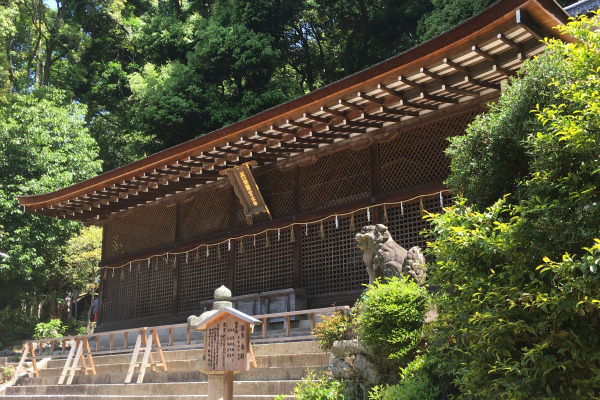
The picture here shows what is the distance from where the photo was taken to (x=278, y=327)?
12.9 meters

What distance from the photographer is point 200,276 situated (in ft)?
49.1

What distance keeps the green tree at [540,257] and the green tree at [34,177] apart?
19.1 m

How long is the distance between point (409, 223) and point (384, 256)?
10.9ft

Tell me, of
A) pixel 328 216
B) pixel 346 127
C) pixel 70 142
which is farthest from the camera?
pixel 70 142

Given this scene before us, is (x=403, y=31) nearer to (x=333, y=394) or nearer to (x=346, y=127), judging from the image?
(x=346, y=127)

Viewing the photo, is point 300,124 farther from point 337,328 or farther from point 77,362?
point 77,362

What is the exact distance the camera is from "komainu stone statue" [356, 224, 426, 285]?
7.97m

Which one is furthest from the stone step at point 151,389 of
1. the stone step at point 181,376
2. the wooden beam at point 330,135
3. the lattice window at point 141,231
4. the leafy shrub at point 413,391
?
the wooden beam at point 330,135

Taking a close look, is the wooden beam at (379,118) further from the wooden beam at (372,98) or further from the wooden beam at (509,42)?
the wooden beam at (509,42)

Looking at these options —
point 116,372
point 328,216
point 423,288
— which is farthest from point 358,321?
point 116,372

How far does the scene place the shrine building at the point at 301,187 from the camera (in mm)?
9219

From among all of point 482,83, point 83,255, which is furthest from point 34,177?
point 482,83

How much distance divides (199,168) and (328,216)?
342 centimetres

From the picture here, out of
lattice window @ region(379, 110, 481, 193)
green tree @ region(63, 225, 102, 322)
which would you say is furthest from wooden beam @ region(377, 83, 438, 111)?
green tree @ region(63, 225, 102, 322)
